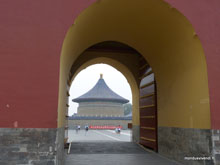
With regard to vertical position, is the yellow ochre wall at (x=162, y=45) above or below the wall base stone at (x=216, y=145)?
above

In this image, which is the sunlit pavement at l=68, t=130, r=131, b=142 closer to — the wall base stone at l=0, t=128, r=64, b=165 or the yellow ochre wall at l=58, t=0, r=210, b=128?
the yellow ochre wall at l=58, t=0, r=210, b=128

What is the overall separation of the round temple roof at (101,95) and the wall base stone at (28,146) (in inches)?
1009

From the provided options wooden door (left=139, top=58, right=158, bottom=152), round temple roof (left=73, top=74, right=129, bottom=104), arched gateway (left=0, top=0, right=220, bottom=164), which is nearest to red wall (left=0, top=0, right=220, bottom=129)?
arched gateway (left=0, top=0, right=220, bottom=164)

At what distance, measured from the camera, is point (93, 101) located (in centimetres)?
3080

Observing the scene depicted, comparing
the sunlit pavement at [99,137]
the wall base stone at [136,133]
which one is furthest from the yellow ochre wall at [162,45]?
the sunlit pavement at [99,137]

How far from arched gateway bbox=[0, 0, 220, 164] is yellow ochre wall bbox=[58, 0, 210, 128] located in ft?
0.08

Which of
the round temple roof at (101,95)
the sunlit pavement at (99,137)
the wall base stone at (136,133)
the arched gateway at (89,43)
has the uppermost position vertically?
the round temple roof at (101,95)

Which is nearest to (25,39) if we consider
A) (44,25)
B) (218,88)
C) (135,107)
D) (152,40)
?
(44,25)

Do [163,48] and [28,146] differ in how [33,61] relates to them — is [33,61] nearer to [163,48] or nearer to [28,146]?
[28,146]

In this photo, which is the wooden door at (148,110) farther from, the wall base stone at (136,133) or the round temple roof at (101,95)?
the round temple roof at (101,95)

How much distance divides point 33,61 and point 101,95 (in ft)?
85.3

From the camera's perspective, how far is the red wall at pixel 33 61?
457 centimetres

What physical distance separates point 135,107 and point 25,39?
726 centimetres

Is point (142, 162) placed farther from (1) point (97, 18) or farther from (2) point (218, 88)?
(1) point (97, 18)
